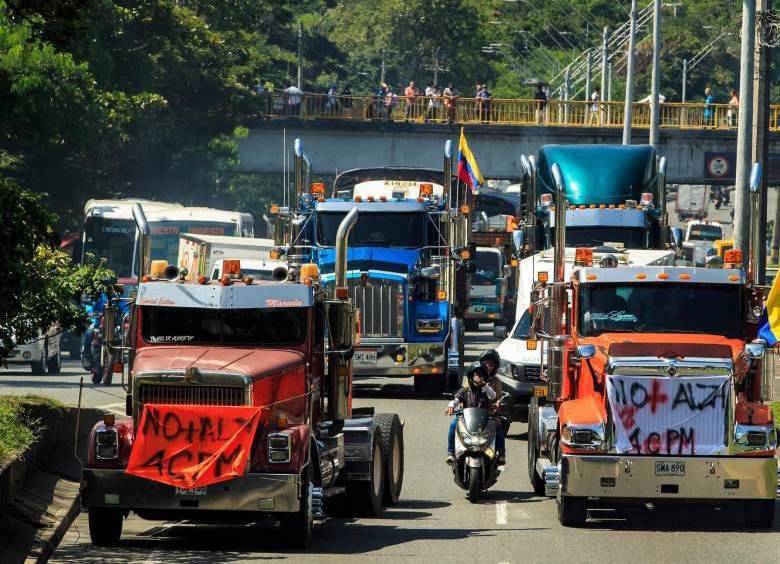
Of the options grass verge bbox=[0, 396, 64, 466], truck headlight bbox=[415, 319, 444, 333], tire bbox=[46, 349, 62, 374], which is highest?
truck headlight bbox=[415, 319, 444, 333]

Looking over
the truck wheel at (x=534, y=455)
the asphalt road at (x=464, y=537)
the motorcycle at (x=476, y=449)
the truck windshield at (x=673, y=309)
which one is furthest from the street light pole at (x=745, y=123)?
the motorcycle at (x=476, y=449)

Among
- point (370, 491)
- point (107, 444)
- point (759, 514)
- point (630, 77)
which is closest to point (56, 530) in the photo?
point (107, 444)

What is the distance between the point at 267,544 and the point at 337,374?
2071 mm

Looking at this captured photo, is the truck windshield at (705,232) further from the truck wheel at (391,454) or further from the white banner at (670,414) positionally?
the white banner at (670,414)

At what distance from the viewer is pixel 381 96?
7200cm

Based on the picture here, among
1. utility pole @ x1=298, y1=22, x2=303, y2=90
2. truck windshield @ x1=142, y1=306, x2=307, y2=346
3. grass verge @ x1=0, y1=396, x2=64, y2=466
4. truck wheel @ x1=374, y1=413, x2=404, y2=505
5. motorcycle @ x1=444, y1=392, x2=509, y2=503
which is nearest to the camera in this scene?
truck windshield @ x1=142, y1=306, x2=307, y2=346

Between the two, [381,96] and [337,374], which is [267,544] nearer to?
[337,374]

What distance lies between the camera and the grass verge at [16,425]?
16.1 m

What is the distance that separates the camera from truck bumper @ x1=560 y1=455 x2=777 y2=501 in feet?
51.2

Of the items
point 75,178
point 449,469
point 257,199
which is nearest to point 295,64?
point 257,199

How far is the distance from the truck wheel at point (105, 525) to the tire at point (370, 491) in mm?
2590

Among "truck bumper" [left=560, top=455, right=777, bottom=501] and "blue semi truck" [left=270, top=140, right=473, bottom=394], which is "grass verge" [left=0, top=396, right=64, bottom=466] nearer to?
"truck bumper" [left=560, top=455, right=777, bottom=501]

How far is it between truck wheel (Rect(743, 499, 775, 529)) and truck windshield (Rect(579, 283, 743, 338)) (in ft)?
6.09

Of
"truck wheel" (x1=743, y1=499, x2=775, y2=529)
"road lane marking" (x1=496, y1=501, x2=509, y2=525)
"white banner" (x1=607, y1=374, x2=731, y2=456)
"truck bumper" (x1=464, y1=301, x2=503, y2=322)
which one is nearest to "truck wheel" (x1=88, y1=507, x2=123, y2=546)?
"road lane marking" (x1=496, y1=501, x2=509, y2=525)
